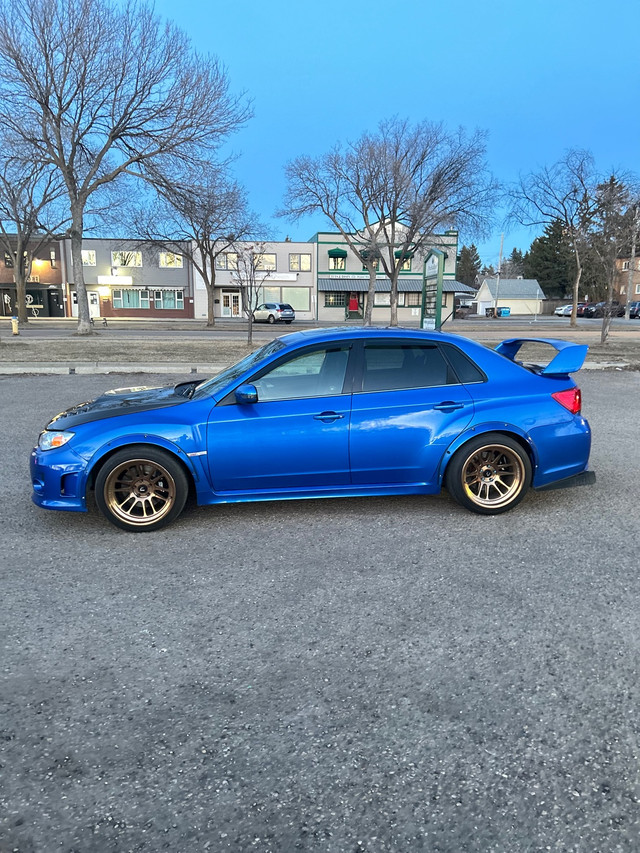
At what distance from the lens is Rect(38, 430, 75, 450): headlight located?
4289 mm

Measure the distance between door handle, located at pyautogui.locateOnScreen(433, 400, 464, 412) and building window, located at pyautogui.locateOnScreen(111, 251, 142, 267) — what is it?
200 ft

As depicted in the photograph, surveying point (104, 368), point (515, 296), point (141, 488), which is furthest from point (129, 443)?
point (515, 296)

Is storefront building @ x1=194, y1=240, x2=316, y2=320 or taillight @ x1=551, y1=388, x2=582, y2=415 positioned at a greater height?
storefront building @ x1=194, y1=240, x2=316, y2=320

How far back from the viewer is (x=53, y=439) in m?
4.33

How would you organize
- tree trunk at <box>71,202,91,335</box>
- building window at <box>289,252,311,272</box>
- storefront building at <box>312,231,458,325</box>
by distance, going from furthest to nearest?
building window at <box>289,252,311,272</box>, storefront building at <box>312,231,458,325</box>, tree trunk at <box>71,202,91,335</box>

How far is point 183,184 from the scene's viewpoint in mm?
23141

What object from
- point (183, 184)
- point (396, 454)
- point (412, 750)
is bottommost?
point (412, 750)

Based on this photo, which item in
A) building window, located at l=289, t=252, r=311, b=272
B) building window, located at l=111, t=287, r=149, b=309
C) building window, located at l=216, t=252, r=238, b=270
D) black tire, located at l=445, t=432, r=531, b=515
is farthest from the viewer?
building window, located at l=111, t=287, r=149, b=309

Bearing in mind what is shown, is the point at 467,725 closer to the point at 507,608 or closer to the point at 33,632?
the point at 507,608

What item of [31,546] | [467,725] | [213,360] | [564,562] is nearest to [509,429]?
[564,562]

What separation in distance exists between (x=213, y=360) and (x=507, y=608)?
45.6 feet

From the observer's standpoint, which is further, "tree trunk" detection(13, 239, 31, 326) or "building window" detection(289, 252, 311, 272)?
"building window" detection(289, 252, 311, 272)

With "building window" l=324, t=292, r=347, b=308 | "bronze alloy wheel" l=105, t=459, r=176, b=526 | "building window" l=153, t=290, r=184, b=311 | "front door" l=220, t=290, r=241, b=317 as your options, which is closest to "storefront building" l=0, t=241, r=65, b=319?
"building window" l=153, t=290, r=184, b=311

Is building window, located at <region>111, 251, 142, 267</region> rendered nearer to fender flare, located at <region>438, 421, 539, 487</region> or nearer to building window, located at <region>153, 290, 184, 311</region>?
building window, located at <region>153, 290, 184, 311</region>
